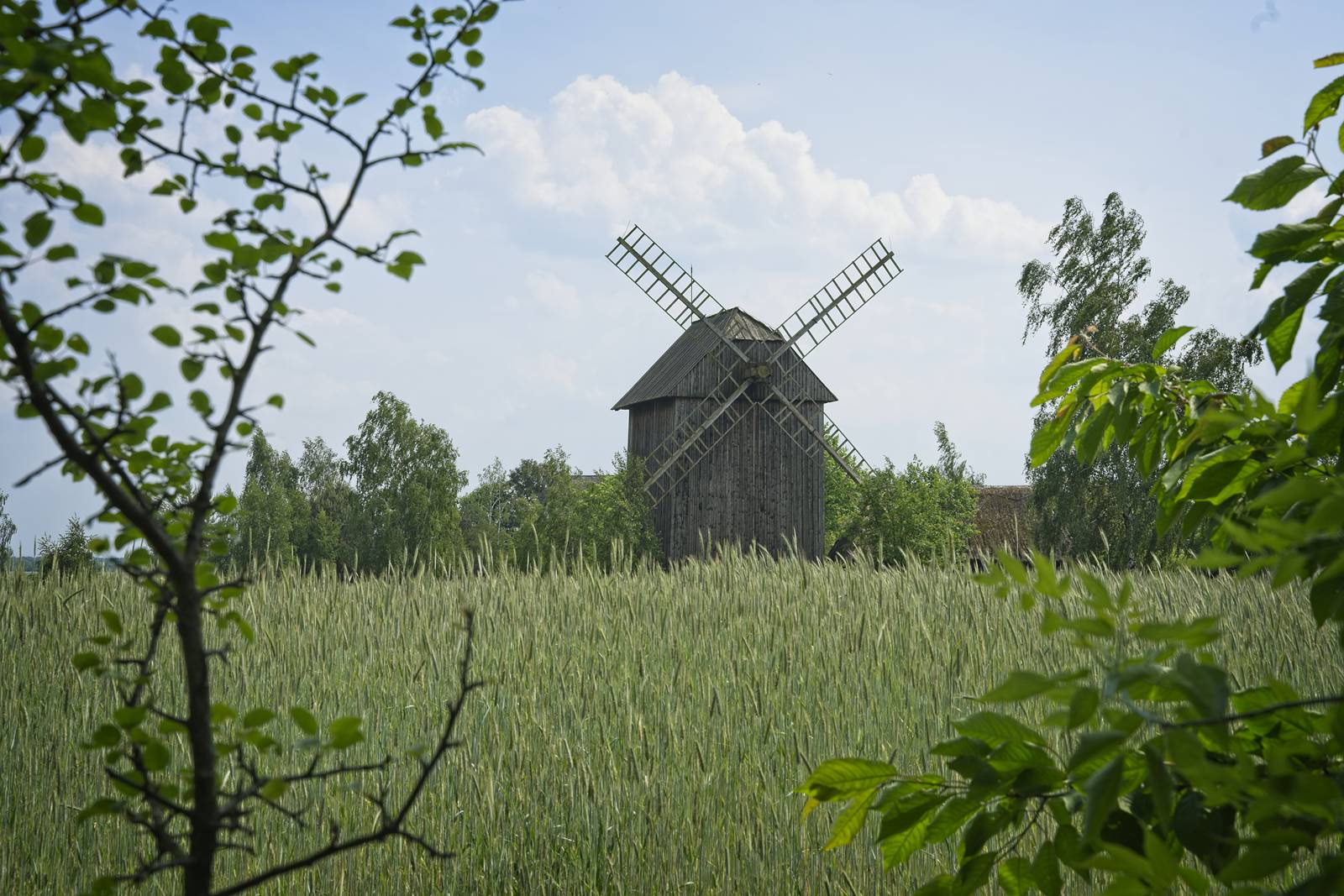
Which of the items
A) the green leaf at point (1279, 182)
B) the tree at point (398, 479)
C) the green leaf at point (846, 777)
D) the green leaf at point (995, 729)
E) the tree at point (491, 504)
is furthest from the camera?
the tree at point (491, 504)

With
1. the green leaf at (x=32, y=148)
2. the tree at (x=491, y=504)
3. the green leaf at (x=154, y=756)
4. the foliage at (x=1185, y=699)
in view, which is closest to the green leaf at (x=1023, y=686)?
the foliage at (x=1185, y=699)

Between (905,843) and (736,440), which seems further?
(736,440)

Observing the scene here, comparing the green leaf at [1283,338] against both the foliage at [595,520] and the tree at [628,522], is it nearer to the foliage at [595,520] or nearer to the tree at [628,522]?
the foliage at [595,520]

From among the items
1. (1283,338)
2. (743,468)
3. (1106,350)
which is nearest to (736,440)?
(743,468)

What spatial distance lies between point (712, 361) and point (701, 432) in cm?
149

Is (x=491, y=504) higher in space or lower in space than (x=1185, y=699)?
higher

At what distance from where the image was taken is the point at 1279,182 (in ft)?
5.53

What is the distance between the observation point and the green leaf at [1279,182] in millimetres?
1673

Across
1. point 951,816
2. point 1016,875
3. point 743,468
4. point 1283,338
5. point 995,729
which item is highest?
point 743,468

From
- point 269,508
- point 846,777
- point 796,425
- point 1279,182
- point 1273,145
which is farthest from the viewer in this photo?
point 269,508

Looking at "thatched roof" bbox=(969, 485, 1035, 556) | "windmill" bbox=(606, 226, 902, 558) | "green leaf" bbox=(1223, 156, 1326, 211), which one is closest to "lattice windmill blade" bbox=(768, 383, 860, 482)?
"windmill" bbox=(606, 226, 902, 558)

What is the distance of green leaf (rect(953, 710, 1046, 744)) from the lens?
4.41 ft

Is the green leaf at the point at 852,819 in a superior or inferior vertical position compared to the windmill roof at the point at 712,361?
inferior

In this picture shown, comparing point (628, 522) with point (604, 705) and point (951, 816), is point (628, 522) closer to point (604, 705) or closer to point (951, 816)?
point (604, 705)
